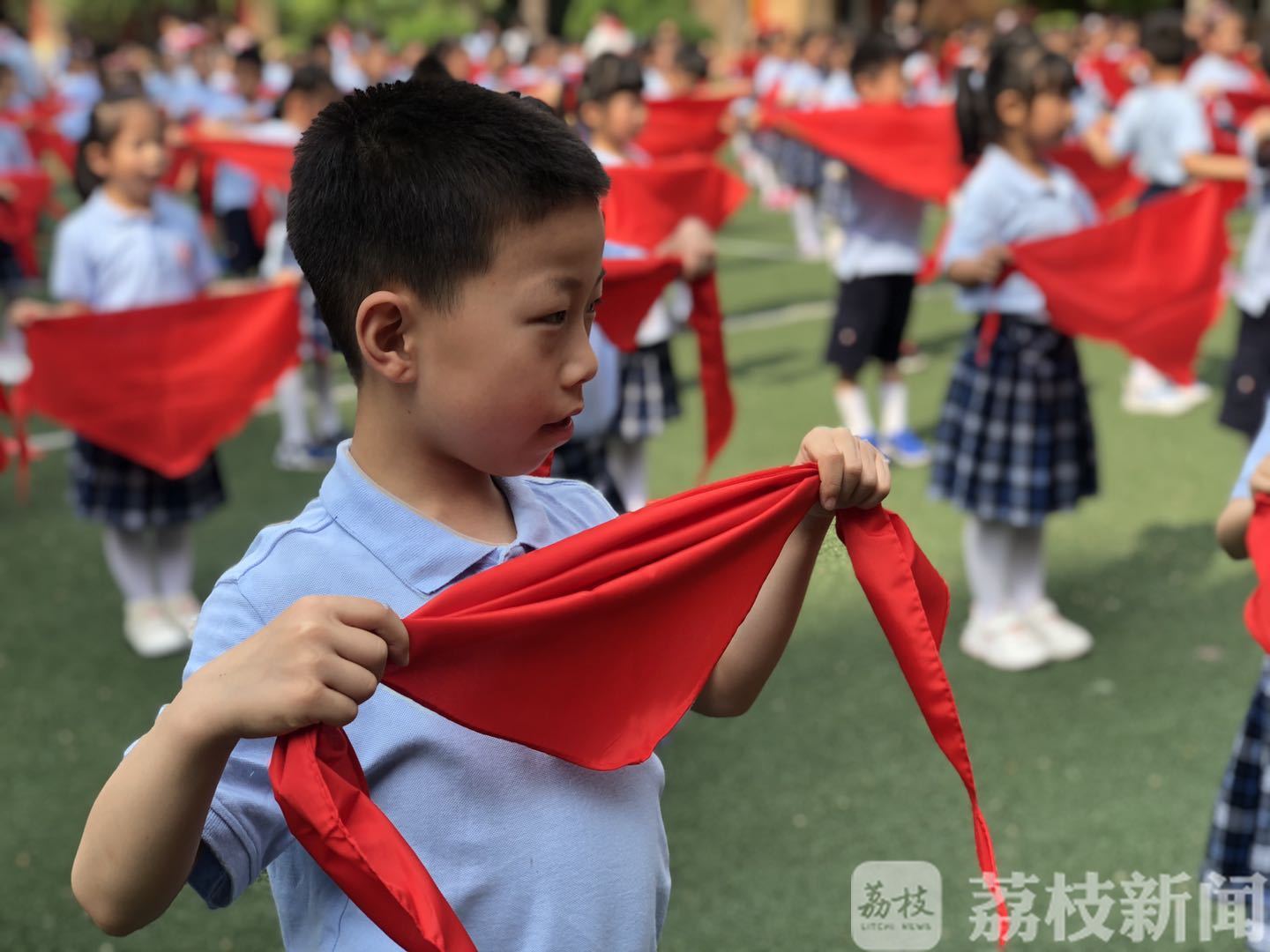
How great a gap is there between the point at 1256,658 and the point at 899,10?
69.0 ft

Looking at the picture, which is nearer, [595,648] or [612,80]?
[595,648]

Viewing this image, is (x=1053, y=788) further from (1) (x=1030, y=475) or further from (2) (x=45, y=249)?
(2) (x=45, y=249)

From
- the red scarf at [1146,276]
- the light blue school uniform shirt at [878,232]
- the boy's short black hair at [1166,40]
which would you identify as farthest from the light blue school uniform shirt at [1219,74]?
the red scarf at [1146,276]

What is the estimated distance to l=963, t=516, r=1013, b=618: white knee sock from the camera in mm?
4051

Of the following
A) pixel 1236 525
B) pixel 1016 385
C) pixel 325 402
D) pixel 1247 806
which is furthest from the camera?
pixel 325 402

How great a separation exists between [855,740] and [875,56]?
3947mm

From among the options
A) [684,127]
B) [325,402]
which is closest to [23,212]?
[325,402]

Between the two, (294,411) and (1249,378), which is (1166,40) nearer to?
(1249,378)

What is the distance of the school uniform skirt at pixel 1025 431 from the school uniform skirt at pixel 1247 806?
160 centimetres

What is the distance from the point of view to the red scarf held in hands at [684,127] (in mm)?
8070

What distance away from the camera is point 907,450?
5988 millimetres

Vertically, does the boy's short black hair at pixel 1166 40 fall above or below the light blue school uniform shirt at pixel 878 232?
above

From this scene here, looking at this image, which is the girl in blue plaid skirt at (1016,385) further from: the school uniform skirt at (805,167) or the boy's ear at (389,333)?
the school uniform skirt at (805,167)

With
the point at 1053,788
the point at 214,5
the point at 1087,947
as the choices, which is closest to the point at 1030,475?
the point at 1053,788
